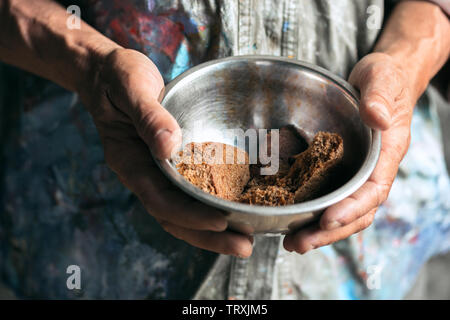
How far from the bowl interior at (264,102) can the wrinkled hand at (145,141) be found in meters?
0.08

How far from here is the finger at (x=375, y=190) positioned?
26.7 inches

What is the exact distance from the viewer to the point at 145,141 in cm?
71

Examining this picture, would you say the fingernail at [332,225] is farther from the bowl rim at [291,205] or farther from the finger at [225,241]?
Result: the finger at [225,241]

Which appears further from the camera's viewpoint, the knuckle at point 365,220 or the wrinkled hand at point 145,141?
the knuckle at point 365,220

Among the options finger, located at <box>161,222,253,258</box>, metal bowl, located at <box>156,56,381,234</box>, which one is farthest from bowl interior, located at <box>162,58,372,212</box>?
finger, located at <box>161,222,253,258</box>

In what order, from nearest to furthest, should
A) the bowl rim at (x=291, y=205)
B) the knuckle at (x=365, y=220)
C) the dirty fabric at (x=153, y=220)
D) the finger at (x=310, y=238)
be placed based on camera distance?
the bowl rim at (x=291, y=205) → the finger at (x=310, y=238) → the knuckle at (x=365, y=220) → the dirty fabric at (x=153, y=220)

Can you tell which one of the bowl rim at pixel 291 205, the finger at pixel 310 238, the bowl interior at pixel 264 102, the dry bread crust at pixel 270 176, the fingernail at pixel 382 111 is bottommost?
the finger at pixel 310 238

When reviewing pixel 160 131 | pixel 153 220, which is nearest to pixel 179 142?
pixel 160 131

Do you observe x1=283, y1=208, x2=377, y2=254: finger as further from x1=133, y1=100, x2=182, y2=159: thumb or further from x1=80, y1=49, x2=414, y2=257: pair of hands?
x1=133, y1=100, x2=182, y2=159: thumb

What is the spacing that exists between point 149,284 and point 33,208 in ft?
1.37

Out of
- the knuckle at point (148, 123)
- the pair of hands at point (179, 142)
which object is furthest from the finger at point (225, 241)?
the knuckle at point (148, 123)

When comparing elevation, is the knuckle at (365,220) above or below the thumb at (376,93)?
below

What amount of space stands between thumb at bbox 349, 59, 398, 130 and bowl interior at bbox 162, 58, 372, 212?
1.9 inches

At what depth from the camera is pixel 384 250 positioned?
3.99 feet
